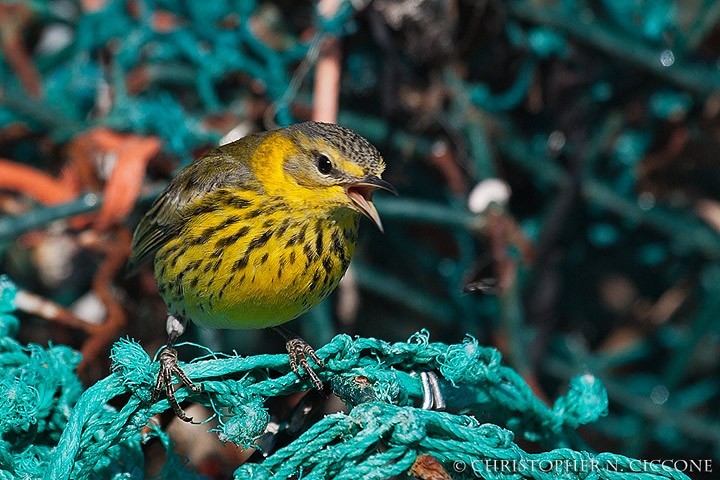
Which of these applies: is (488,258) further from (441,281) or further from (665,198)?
(665,198)

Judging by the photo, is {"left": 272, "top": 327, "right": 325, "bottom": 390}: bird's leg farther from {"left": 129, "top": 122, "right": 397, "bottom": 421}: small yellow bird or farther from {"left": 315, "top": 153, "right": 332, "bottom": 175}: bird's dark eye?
{"left": 315, "top": 153, "right": 332, "bottom": 175}: bird's dark eye

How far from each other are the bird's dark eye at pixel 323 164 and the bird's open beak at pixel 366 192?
3.7 inches

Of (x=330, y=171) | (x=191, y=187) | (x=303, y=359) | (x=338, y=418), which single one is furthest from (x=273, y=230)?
(x=338, y=418)

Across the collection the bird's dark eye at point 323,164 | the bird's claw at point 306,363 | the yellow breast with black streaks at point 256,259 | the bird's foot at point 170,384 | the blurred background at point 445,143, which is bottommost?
the bird's foot at point 170,384

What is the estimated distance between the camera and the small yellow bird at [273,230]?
9.18 ft

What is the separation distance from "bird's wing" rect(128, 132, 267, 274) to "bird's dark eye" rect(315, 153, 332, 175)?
217mm

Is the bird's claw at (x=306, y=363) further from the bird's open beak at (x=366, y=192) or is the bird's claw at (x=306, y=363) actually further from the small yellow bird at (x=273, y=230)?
the bird's open beak at (x=366, y=192)

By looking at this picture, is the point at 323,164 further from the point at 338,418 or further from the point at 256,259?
the point at 338,418

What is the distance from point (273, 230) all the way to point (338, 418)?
972 millimetres

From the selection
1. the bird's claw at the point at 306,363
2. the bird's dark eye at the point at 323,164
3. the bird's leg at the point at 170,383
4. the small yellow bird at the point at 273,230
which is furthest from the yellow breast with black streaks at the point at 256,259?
the bird's leg at the point at 170,383

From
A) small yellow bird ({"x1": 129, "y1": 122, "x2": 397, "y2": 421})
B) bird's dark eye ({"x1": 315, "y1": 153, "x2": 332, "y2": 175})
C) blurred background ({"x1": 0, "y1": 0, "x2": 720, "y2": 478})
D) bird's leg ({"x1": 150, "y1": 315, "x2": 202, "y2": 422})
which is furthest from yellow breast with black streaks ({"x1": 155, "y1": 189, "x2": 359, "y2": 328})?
blurred background ({"x1": 0, "y1": 0, "x2": 720, "y2": 478})

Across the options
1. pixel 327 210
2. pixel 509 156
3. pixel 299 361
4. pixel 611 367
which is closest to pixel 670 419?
pixel 611 367

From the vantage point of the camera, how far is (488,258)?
12.5 ft

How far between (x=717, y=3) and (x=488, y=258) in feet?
4.72
